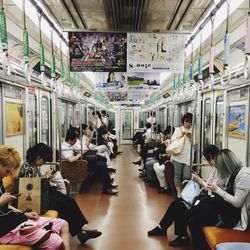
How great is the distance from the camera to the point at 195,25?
4141 millimetres

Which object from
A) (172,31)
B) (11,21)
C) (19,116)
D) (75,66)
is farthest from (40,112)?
(172,31)

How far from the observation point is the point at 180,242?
3719 mm

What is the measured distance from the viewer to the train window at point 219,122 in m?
5.13

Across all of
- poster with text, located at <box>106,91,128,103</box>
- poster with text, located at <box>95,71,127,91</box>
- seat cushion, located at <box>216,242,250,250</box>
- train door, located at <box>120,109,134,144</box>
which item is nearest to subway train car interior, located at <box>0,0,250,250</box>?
seat cushion, located at <box>216,242,250,250</box>

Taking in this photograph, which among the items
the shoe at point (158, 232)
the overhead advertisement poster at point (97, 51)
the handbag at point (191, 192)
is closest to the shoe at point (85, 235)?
the shoe at point (158, 232)

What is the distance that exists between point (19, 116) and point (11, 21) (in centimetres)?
143

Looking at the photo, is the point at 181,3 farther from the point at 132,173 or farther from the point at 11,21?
the point at 132,173

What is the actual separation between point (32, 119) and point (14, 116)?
3.39 feet

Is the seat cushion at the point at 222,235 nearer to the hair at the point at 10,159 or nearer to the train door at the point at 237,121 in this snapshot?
the train door at the point at 237,121

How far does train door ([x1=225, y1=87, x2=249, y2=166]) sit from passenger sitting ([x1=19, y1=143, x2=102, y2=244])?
2269mm

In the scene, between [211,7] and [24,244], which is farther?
[211,7]

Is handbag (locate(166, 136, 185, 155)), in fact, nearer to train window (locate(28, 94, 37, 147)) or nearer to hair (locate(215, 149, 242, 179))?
hair (locate(215, 149, 242, 179))

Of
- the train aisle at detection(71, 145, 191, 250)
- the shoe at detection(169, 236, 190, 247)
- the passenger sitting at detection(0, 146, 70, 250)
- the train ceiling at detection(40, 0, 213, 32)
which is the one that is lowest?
the train aisle at detection(71, 145, 191, 250)

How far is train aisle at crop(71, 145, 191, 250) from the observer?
12.4 ft
